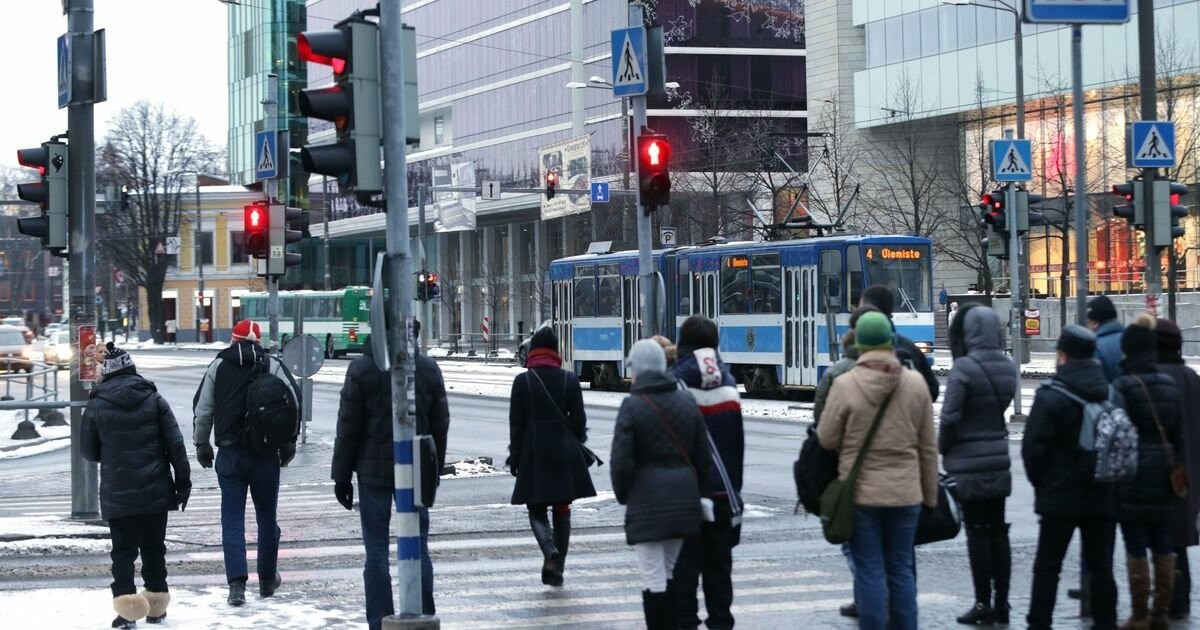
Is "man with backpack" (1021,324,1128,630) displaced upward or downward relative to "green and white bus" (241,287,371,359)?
downward

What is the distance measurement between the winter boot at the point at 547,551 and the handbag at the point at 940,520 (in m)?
3.28

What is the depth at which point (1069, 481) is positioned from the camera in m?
8.69

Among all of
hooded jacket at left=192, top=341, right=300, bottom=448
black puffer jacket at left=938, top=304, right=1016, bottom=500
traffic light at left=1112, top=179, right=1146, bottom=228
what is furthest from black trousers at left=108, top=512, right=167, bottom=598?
traffic light at left=1112, top=179, right=1146, bottom=228

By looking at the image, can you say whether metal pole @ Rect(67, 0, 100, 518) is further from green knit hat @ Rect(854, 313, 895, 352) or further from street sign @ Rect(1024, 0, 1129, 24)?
green knit hat @ Rect(854, 313, 895, 352)

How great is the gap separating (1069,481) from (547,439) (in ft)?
12.9

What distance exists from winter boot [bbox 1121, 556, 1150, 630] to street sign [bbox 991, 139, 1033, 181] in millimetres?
17045

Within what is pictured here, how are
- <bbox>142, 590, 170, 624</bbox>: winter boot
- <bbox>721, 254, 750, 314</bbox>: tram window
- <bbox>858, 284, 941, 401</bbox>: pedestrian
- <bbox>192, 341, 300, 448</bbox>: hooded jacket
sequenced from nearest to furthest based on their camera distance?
<bbox>858, 284, 941, 401</bbox>: pedestrian
<bbox>142, 590, 170, 624</bbox>: winter boot
<bbox>192, 341, 300, 448</bbox>: hooded jacket
<bbox>721, 254, 750, 314</bbox>: tram window

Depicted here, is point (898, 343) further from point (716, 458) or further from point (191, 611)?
point (191, 611)

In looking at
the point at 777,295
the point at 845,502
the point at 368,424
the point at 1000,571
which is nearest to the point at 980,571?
the point at 1000,571

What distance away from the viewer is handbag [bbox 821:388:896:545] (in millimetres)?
7992

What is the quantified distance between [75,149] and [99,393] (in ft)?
20.9

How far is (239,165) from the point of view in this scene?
4678 inches

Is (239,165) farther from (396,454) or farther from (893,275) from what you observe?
(396,454)

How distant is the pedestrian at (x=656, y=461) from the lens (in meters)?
8.30
